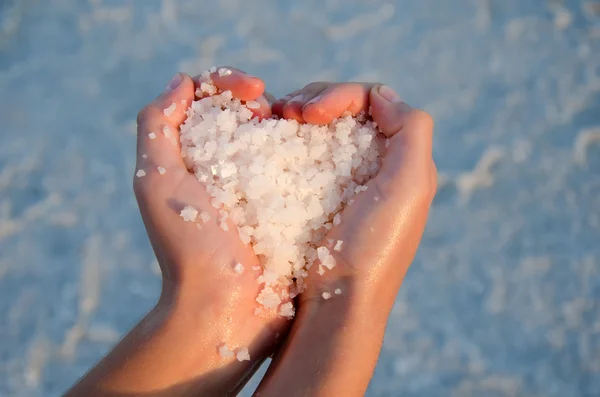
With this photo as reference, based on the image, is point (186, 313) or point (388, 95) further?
point (388, 95)

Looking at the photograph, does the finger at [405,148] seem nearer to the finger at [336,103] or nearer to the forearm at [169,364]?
the finger at [336,103]

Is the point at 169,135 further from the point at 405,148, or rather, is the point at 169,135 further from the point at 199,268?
the point at 405,148

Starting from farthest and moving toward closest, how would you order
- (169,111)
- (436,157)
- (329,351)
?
1. (436,157)
2. (169,111)
3. (329,351)

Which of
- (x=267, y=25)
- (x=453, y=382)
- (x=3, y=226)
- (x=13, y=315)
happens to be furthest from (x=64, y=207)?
(x=453, y=382)

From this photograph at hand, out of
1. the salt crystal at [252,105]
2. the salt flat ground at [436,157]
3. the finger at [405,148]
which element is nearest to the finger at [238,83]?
the salt crystal at [252,105]

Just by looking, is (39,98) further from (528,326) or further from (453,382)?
(528,326)

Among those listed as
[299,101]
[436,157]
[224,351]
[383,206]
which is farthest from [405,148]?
[436,157]
